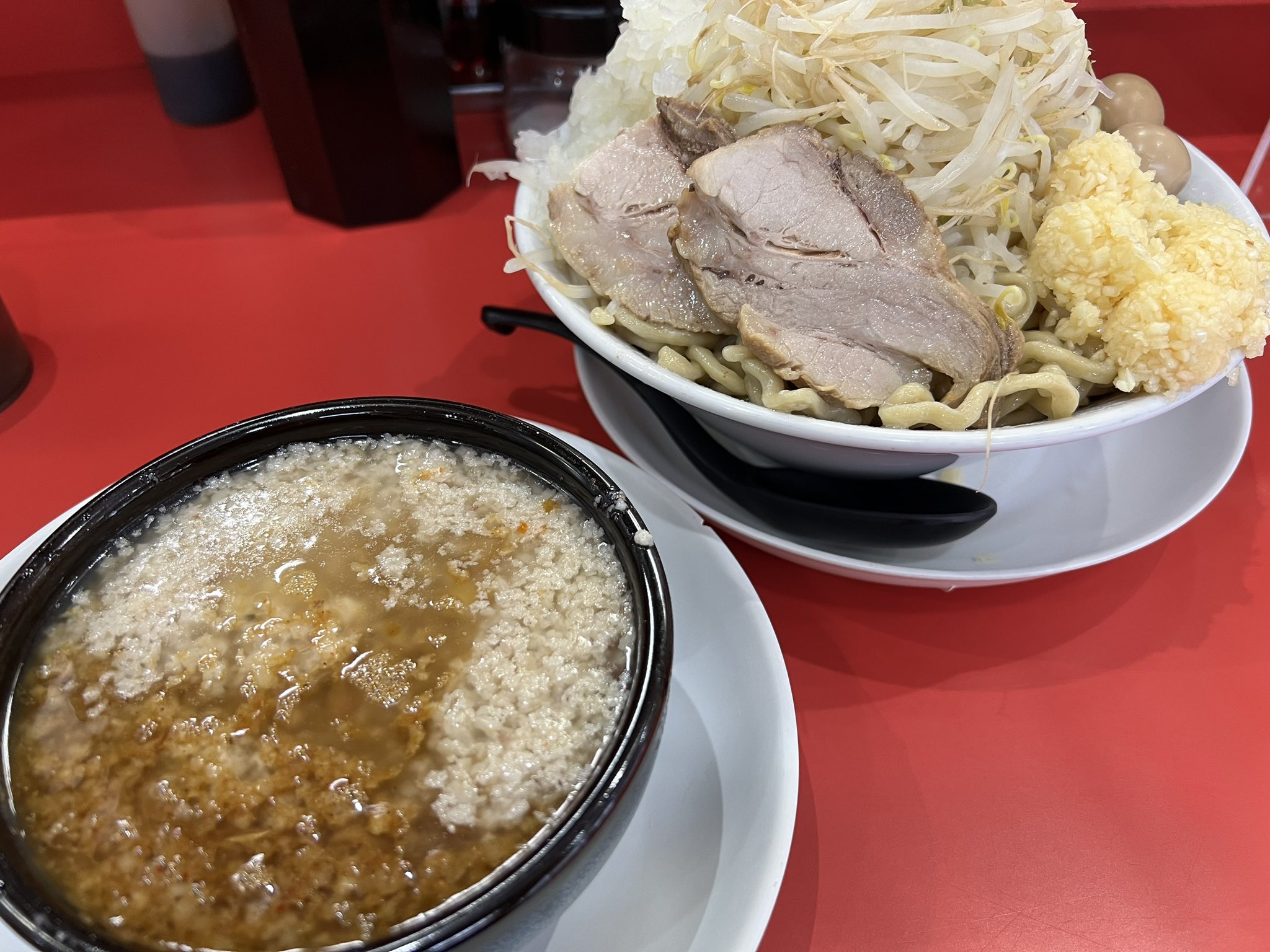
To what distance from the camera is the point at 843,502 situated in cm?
116

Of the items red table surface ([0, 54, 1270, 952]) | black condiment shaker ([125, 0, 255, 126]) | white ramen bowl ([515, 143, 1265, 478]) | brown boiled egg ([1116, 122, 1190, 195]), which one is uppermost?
black condiment shaker ([125, 0, 255, 126])

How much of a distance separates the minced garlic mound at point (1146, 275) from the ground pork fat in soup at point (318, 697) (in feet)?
2.37

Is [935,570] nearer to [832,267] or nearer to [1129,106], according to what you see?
[832,267]

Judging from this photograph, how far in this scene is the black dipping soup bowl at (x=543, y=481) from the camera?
0.66 metres

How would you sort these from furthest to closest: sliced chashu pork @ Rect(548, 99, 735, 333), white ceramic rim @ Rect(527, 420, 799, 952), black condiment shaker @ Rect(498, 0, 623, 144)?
black condiment shaker @ Rect(498, 0, 623, 144)
sliced chashu pork @ Rect(548, 99, 735, 333)
white ceramic rim @ Rect(527, 420, 799, 952)

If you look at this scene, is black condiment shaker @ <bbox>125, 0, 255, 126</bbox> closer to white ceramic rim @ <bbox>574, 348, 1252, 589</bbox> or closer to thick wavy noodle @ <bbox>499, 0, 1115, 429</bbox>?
thick wavy noodle @ <bbox>499, 0, 1115, 429</bbox>

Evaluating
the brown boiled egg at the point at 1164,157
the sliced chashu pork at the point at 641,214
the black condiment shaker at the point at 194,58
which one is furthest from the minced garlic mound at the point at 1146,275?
the black condiment shaker at the point at 194,58

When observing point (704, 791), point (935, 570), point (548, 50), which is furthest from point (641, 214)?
point (548, 50)

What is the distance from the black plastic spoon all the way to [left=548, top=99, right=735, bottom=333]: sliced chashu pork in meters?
0.13

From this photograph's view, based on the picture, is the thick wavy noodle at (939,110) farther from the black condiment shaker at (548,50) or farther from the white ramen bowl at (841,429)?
the black condiment shaker at (548,50)

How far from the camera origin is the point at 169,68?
2.30m

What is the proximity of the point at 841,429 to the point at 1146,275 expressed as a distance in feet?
1.51

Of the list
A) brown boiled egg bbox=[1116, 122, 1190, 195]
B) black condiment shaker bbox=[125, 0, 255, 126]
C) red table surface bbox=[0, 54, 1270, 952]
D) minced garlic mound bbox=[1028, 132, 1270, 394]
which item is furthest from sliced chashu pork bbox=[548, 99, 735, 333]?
black condiment shaker bbox=[125, 0, 255, 126]

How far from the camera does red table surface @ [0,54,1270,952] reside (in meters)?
0.98
